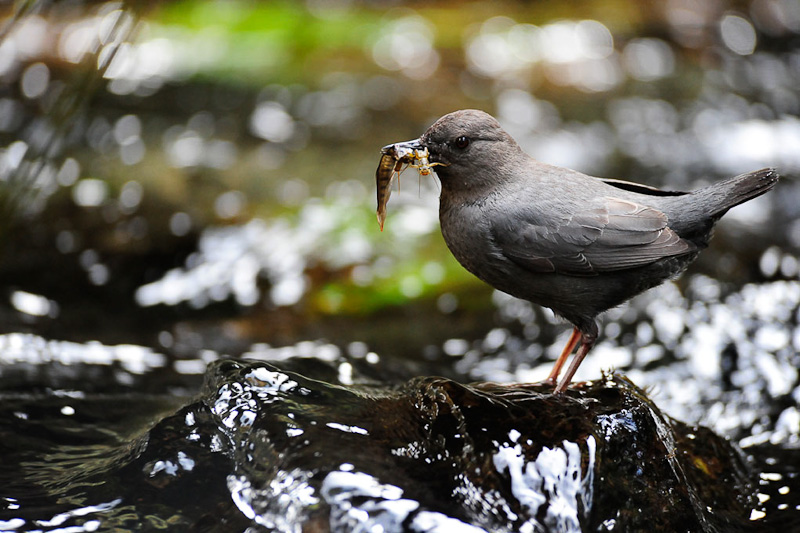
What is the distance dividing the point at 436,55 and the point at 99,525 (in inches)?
303

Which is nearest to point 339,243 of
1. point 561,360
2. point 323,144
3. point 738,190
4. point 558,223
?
point 323,144

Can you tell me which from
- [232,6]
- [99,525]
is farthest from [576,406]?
[232,6]

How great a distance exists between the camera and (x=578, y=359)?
10.5 feet

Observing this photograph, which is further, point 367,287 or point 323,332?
point 367,287

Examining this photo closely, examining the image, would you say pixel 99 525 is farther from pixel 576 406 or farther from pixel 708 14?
pixel 708 14

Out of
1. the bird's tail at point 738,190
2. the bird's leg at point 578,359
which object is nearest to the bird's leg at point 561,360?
the bird's leg at point 578,359

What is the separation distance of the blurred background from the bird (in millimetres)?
1440

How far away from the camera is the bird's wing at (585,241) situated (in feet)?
10.3

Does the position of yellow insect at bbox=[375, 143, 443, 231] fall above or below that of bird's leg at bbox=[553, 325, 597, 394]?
above

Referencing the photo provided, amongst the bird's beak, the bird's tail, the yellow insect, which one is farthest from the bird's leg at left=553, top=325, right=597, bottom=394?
the bird's beak

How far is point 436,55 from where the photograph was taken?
935cm

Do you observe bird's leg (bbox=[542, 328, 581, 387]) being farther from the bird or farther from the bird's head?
the bird's head

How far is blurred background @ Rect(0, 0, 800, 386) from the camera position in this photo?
5.33 metres

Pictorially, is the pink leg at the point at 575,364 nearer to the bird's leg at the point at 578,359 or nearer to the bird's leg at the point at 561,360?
the bird's leg at the point at 578,359
